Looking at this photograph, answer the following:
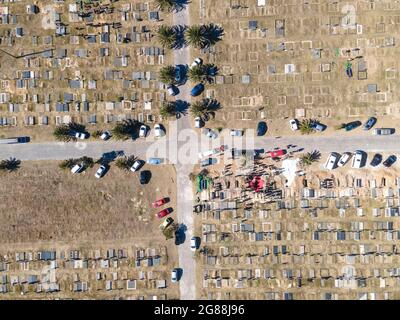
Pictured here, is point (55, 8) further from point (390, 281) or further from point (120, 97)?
point (390, 281)

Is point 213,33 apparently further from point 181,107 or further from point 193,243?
point 193,243

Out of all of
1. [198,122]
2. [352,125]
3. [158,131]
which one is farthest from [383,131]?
[158,131]

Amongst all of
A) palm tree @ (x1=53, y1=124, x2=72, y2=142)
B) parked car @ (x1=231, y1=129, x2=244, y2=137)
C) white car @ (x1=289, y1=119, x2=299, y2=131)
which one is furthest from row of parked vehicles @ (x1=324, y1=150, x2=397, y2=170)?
palm tree @ (x1=53, y1=124, x2=72, y2=142)

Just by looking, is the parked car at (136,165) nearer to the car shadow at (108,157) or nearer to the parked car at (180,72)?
the car shadow at (108,157)

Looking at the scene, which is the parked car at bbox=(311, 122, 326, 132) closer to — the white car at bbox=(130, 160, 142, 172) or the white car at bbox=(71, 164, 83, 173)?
the white car at bbox=(130, 160, 142, 172)

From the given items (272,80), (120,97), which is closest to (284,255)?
(272,80)

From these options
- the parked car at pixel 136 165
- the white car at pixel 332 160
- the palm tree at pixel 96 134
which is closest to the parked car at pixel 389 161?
the white car at pixel 332 160
